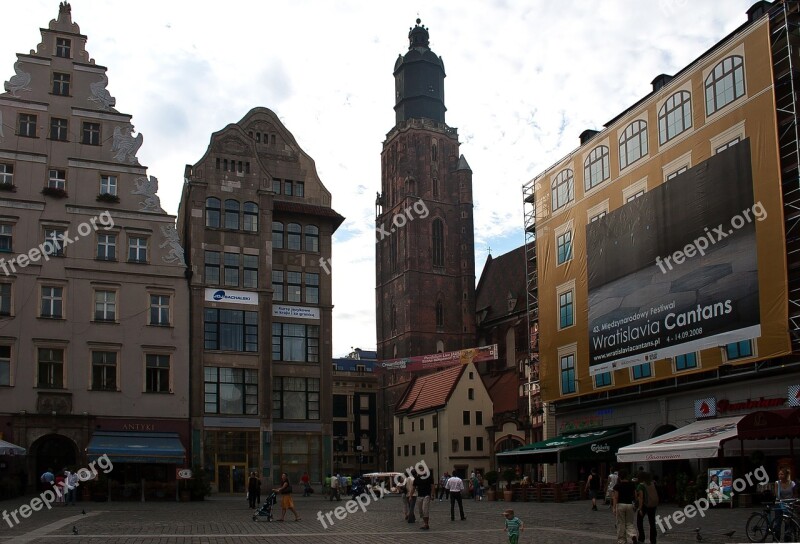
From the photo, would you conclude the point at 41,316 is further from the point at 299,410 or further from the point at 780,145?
the point at 780,145

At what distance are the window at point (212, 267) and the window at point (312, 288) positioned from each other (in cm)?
553

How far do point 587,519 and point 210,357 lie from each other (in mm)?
26964

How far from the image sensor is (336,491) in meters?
47.3

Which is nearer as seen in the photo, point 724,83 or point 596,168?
point 724,83

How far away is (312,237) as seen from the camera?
5688 centimetres

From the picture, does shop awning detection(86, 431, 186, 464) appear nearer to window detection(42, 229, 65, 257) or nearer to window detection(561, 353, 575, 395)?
window detection(42, 229, 65, 257)

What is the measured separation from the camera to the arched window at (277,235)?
5575 centimetres

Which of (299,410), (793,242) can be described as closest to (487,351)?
(299,410)

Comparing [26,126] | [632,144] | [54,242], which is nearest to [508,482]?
[632,144]

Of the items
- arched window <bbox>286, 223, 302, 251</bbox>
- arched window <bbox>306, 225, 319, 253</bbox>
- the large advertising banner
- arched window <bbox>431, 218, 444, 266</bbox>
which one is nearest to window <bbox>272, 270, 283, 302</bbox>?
arched window <bbox>286, 223, 302, 251</bbox>

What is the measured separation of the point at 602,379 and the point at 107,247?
1028 inches

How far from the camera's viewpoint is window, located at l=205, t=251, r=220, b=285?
5281 cm

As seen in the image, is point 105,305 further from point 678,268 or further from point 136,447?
point 678,268

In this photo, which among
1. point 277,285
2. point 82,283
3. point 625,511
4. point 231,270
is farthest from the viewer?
point 277,285
